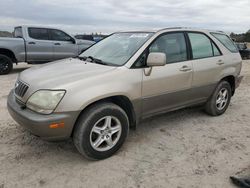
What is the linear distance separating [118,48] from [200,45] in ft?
5.11

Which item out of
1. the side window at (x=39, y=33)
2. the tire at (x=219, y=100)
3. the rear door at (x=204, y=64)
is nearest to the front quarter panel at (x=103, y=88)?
the rear door at (x=204, y=64)

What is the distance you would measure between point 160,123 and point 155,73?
1.25 m

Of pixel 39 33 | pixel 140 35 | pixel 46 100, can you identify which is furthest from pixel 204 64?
pixel 39 33

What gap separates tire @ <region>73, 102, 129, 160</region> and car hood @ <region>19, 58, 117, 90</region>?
40 centimetres

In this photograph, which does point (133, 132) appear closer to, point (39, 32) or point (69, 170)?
point (69, 170)

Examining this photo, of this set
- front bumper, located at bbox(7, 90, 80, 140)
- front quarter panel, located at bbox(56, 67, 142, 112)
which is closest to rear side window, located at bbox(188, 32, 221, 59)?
front quarter panel, located at bbox(56, 67, 142, 112)

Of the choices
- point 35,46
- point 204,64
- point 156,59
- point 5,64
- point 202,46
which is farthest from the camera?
point 35,46

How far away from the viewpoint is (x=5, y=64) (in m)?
9.54

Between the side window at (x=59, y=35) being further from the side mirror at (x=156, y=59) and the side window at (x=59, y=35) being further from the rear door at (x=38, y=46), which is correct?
the side mirror at (x=156, y=59)

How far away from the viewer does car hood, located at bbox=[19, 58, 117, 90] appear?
317 cm

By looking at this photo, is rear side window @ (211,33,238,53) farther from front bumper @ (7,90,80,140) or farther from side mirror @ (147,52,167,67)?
front bumper @ (7,90,80,140)

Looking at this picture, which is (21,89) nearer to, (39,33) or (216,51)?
(216,51)

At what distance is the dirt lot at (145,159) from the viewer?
9.88 feet

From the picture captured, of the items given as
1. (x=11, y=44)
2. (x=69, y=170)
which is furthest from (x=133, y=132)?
(x=11, y=44)
